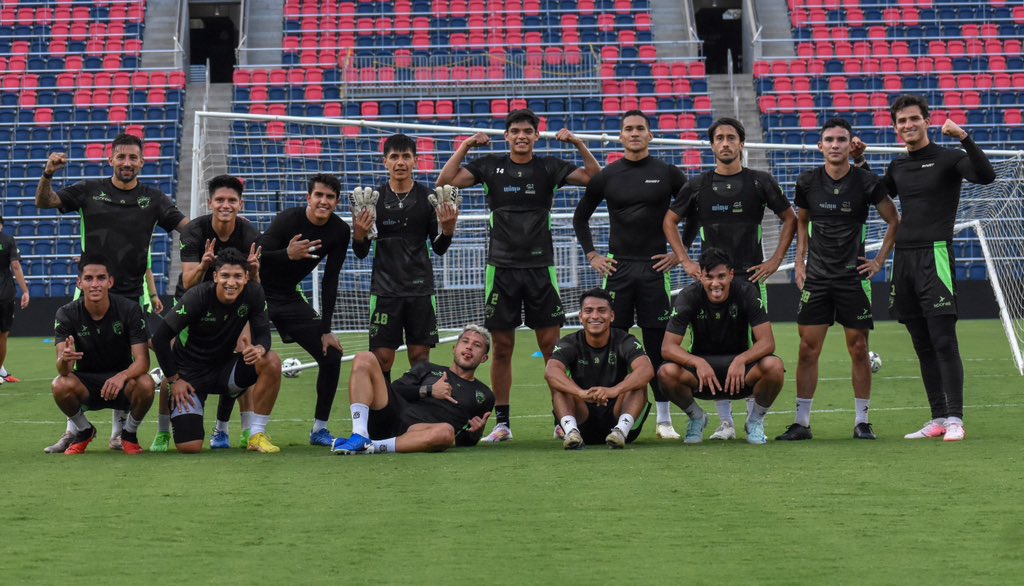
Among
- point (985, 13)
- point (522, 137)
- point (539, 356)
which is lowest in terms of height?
point (539, 356)

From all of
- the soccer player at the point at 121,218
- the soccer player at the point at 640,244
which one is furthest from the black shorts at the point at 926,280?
the soccer player at the point at 121,218

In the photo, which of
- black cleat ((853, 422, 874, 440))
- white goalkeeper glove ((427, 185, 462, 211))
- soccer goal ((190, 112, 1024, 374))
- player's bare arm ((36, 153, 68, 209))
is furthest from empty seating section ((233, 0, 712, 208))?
black cleat ((853, 422, 874, 440))

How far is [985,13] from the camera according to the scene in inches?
1174

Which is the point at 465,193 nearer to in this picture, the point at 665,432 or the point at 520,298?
the point at 520,298

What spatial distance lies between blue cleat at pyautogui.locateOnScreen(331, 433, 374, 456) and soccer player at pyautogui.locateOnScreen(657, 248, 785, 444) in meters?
1.80

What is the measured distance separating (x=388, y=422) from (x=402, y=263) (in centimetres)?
136

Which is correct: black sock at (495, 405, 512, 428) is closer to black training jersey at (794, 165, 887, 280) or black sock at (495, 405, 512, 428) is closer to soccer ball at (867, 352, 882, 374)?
black training jersey at (794, 165, 887, 280)

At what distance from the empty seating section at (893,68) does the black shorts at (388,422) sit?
64.9 feet

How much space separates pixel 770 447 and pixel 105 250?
4.42m

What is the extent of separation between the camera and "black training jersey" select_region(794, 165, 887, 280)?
7.91 m

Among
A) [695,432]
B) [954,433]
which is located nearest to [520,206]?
[695,432]

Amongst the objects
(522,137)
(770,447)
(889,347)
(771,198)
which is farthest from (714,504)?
(889,347)

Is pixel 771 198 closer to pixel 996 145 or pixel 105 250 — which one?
pixel 105 250

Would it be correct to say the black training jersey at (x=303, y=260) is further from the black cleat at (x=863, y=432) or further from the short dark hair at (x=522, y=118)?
the black cleat at (x=863, y=432)
